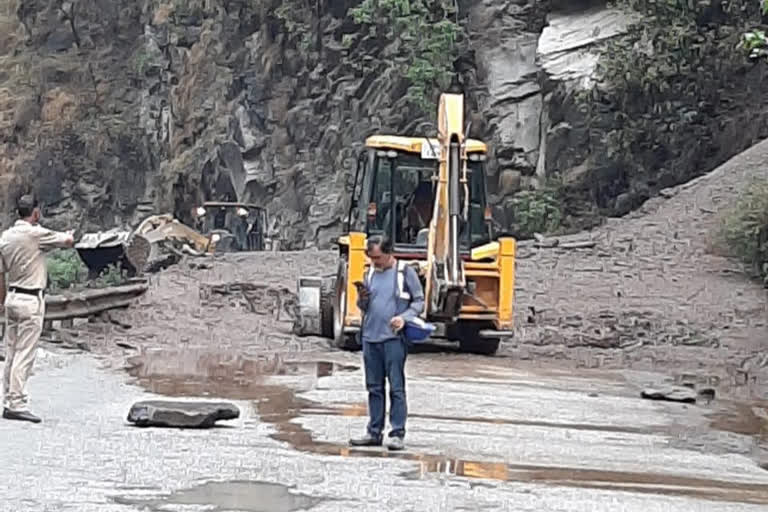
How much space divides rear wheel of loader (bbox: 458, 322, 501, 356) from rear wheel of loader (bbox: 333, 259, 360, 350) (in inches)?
66.9

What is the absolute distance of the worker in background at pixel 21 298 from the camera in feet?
38.5

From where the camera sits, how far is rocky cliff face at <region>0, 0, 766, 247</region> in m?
39.1

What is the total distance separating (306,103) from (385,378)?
141ft

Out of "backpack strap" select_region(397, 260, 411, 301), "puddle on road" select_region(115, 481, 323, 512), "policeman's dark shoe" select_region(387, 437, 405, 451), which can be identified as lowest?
"policeman's dark shoe" select_region(387, 437, 405, 451)

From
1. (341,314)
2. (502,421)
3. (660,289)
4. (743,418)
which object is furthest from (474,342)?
(502,421)

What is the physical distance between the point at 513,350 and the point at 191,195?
3782cm

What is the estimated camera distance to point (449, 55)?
45844mm

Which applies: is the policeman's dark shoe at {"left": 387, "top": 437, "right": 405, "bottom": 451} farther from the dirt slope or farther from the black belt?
the dirt slope

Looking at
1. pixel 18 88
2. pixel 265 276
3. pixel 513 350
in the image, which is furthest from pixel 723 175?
pixel 18 88

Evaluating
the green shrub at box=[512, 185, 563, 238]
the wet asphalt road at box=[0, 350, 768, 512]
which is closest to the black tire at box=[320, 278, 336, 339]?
the wet asphalt road at box=[0, 350, 768, 512]

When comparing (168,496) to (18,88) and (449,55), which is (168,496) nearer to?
(449,55)

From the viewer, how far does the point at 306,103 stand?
5331cm

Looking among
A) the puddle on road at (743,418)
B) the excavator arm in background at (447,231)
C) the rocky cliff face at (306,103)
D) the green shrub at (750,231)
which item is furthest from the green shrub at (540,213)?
the puddle on road at (743,418)

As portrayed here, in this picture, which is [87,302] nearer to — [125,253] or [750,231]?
[750,231]
